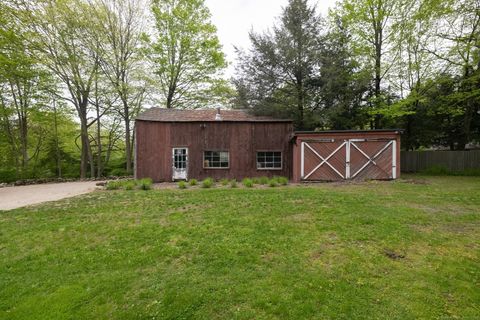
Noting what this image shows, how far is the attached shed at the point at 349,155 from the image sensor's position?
1212 cm

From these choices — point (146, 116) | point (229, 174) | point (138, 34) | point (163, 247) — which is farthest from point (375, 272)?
point (138, 34)

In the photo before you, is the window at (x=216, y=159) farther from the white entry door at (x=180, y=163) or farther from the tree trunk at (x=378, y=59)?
the tree trunk at (x=378, y=59)

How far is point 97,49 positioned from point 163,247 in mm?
19881

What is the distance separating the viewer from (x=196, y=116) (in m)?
16.0

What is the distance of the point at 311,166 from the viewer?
491 inches

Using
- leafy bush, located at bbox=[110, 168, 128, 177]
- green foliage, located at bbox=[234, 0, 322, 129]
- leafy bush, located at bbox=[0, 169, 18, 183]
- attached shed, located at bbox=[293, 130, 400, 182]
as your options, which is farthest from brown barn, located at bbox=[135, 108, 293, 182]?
leafy bush, located at bbox=[0, 169, 18, 183]

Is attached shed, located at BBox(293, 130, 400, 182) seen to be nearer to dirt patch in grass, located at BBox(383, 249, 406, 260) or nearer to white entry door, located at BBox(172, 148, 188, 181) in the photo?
white entry door, located at BBox(172, 148, 188, 181)

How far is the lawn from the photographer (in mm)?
2662

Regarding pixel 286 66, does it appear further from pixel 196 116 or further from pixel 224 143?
pixel 196 116

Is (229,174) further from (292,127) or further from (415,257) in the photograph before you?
(415,257)

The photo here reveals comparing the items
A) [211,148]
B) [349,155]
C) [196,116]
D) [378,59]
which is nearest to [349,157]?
[349,155]

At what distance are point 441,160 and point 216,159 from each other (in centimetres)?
1568

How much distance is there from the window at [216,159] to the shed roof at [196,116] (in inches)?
84.9

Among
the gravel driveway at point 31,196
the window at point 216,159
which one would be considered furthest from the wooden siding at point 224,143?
the gravel driveway at point 31,196
